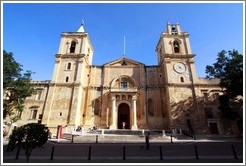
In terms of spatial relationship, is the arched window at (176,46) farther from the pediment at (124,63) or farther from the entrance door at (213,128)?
the entrance door at (213,128)

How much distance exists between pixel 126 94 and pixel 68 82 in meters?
9.62

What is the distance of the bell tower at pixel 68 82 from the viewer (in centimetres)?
2773

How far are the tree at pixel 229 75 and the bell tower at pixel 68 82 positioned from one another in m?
19.3

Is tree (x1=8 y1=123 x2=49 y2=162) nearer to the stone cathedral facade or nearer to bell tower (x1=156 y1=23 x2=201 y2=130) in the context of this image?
the stone cathedral facade

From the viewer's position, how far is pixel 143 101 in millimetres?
31453

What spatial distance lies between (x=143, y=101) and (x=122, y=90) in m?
4.07

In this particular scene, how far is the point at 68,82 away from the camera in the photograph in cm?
3056

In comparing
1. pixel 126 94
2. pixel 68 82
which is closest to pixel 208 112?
pixel 126 94

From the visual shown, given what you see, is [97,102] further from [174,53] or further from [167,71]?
[174,53]

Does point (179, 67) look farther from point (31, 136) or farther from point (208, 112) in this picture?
point (31, 136)

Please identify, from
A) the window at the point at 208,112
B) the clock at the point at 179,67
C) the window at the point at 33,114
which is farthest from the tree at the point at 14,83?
the window at the point at 208,112

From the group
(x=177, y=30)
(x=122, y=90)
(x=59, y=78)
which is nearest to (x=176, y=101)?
(x=122, y=90)

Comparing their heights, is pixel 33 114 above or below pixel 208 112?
below

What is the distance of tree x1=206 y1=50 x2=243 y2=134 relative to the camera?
68.3 ft
